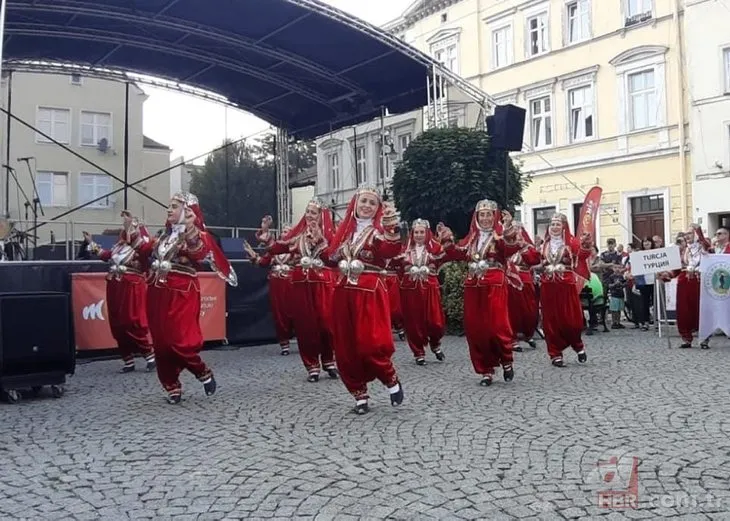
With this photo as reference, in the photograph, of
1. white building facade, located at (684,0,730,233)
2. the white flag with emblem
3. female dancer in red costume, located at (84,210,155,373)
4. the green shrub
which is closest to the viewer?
female dancer in red costume, located at (84,210,155,373)

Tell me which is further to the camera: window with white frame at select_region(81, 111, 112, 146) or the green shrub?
window with white frame at select_region(81, 111, 112, 146)

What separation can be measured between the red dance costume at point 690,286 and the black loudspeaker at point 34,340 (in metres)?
8.48

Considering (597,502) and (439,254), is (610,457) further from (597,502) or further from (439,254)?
(439,254)

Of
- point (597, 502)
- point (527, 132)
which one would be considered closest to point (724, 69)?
point (527, 132)

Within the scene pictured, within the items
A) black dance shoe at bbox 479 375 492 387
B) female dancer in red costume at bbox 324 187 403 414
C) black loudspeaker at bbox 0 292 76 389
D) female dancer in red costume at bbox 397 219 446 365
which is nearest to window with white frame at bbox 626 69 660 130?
female dancer in red costume at bbox 397 219 446 365

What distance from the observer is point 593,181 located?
26.1m

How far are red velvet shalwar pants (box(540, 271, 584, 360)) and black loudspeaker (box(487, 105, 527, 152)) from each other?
11.3ft

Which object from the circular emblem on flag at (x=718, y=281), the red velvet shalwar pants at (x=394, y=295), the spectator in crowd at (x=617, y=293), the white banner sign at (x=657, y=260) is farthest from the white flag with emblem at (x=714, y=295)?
the red velvet shalwar pants at (x=394, y=295)

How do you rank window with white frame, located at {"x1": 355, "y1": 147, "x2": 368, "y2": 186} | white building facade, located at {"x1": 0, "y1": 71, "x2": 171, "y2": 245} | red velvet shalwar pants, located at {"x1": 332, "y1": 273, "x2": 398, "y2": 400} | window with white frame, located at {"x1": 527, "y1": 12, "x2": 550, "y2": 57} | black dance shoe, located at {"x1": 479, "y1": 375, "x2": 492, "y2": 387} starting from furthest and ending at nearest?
window with white frame, located at {"x1": 355, "y1": 147, "x2": 368, "y2": 186}, window with white frame, located at {"x1": 527, "y1": 12, "x2": 550, "y2": 57}, white building facade, located at {"x1": 0, "y1": 71, "x2": 171, "y2": 245}, black dance shoe, located at {"x1": 479, "y1": 375, "x2": 492, "y2": 387}, red velvet shalwar pants, located at {"x1": 332, "y1": 273, "x2": 398, "y2": 400}

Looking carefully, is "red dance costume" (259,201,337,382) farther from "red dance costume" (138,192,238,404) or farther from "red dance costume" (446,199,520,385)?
"red dance costume" (446,199,520,385)

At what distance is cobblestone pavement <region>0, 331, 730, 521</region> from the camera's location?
394 centimetres

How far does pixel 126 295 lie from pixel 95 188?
17.3 m

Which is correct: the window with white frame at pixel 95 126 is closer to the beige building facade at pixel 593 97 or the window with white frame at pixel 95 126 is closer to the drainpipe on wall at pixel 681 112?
the beige building facade at pixel 593 97

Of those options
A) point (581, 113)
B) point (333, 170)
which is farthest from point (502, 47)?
point (333, 170)
